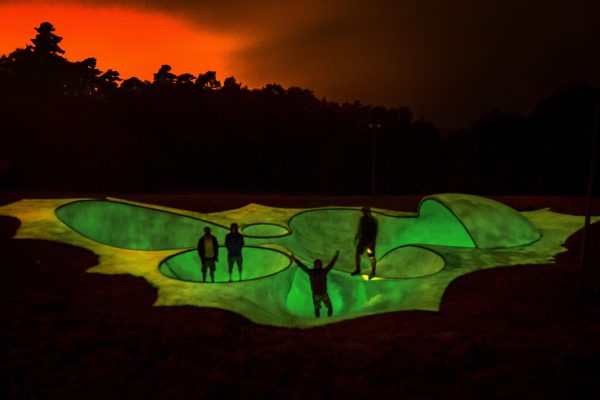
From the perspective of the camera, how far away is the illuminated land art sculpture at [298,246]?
388 inches

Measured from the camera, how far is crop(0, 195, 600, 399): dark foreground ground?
15.9 feet

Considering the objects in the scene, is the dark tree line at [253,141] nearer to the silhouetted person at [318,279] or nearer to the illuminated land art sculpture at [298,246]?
the illuminated land art sculpture at [298,246]

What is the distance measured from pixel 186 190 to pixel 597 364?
3600 centimetres

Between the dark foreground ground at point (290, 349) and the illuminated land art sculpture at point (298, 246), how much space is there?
1067mm

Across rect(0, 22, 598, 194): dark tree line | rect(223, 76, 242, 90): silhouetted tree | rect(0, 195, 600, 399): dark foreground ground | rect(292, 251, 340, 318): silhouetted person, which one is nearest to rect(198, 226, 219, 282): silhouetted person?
rect(0, 195, 600, 399): dark foreground ground

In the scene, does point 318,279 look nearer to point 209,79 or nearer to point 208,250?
point 208,250

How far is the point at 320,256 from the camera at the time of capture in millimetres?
16609

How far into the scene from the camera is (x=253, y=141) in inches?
1592

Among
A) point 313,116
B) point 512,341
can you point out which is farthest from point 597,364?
point 313,116

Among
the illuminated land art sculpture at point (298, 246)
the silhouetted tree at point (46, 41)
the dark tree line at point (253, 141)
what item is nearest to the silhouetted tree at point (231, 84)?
the dark tree line at point (253, 141)

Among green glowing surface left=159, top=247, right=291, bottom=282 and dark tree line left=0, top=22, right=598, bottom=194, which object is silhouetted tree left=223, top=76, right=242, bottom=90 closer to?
dark tree line left=0, top=22, right=598, bottom=194

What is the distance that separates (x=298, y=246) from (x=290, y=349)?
33.5 feet

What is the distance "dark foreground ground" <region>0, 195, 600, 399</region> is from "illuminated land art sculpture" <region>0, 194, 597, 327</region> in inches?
42.0

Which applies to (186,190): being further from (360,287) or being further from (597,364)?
(597,364)
